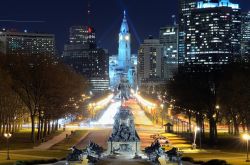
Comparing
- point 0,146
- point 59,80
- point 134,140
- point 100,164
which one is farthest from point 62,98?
point 100,164

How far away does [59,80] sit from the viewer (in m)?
97.5

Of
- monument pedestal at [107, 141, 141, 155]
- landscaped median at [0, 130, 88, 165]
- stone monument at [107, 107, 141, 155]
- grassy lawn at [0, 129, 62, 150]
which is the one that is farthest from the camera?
grassy lawn at [0, 129, 62, 150]

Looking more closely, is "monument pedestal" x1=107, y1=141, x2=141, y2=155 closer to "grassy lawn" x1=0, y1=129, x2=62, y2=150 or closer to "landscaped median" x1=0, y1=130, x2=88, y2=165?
"landscaped median" x1=0, y1=130, x2=88, y2=165

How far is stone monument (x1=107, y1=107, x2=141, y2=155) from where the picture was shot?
63.2m

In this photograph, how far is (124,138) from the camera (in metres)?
63.6

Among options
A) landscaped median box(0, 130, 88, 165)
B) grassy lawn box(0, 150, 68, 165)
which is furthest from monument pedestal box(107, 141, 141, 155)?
grassy lawn box(0, 150, 68, 165)

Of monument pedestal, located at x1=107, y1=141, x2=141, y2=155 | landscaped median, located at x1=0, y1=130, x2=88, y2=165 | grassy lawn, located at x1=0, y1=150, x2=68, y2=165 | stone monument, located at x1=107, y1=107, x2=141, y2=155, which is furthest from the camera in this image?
grassy lawn, located at x1=0, y1=150, x2=68, y2=165

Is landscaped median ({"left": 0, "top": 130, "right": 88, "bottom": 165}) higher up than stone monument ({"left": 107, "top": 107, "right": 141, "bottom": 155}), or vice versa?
stone monument ({"left": 107, "top": 107, "right": 141, "bottom": 155})

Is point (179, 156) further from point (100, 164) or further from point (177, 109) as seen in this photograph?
point (177, 109)

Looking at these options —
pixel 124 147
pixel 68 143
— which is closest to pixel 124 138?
pixel 124 147

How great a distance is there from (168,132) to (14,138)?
2959 cm

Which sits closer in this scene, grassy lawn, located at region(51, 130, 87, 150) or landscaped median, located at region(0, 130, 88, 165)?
landscaped median, located at region(0, 130, 88, 165)

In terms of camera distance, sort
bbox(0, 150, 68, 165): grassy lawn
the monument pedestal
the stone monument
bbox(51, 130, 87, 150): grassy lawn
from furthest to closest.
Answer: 1. bbox(51, 130, 87, 150): grassy lawn
2. bbox(0, 150, 68, 165): grassy lawn
3. the stone monument
4. the monument pedestal

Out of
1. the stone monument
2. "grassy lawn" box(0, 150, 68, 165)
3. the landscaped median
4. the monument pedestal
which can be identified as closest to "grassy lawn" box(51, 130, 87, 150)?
the landscaped median
